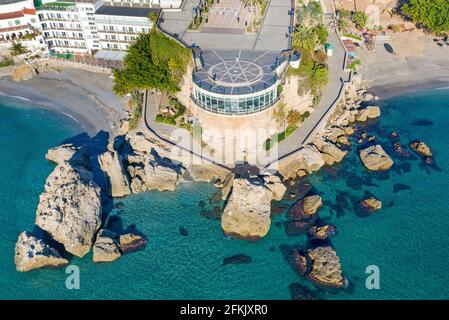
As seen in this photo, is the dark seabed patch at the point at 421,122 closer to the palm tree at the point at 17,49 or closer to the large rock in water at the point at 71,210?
the large rock in water at the point at 71,210

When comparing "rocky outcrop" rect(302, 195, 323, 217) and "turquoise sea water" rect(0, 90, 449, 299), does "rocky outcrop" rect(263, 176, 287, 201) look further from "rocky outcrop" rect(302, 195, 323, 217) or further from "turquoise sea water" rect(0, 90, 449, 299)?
"rocky outcrop" rect(302, 195, 323, 217)

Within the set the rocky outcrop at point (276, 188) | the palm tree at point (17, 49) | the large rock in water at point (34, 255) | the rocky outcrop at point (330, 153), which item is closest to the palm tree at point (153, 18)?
the palm tree at point (17, 49)

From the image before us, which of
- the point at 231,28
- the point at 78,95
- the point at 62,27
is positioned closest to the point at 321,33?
the point at 231,28

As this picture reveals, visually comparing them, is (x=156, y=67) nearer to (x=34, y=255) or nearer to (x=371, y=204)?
(x=34, y=255)

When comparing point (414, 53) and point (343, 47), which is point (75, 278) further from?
point (414, 53)
